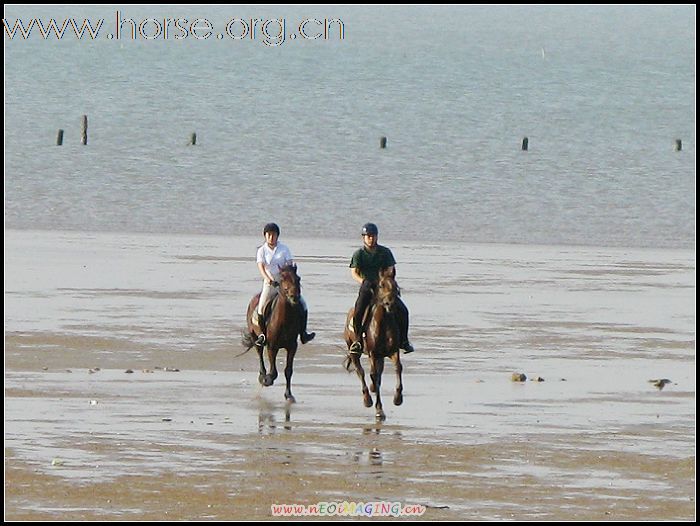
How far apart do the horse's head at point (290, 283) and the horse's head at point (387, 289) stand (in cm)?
124

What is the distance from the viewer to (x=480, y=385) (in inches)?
919

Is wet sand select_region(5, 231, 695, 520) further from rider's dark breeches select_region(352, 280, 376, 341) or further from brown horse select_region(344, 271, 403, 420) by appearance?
rider's dark breeches select_region(352, 280, 376, 341)

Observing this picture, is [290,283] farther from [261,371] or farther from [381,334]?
[261,371]

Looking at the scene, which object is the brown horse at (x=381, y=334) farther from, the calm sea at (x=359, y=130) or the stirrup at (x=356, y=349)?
the calm sea at (x=359, y=130)

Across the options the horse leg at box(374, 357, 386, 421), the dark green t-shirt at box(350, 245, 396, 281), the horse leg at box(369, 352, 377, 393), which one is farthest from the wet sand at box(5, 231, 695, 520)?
the dark green t-shirt at box(350, 245, 396, 281)

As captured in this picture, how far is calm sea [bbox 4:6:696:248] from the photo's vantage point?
6066 centimetres

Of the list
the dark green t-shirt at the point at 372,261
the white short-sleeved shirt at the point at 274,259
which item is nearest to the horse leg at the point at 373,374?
the dark green t-shirt at the point at 372,261

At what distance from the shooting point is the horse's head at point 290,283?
22.1 meters

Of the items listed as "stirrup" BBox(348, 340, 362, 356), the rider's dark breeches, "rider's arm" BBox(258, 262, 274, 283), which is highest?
"rider's arm" BBox(258, 262, 274, 283)

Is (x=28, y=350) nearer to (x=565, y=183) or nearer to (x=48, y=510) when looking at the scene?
(x=48, y=510)

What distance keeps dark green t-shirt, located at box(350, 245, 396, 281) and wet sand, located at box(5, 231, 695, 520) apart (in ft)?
5.11

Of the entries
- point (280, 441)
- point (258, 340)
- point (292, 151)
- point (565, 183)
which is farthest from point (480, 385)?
point (292, 151)

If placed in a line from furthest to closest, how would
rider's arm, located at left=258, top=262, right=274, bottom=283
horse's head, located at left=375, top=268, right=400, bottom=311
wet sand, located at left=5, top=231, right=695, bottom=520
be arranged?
rider's arm, located at left=258, top=262, right=274, bottom=283 → horse's head, located at left=375, top=268, right=400, bottom=311 → wet sand, located at left=5, top=231, right=695, bottom=520

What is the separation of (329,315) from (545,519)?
1635cm
